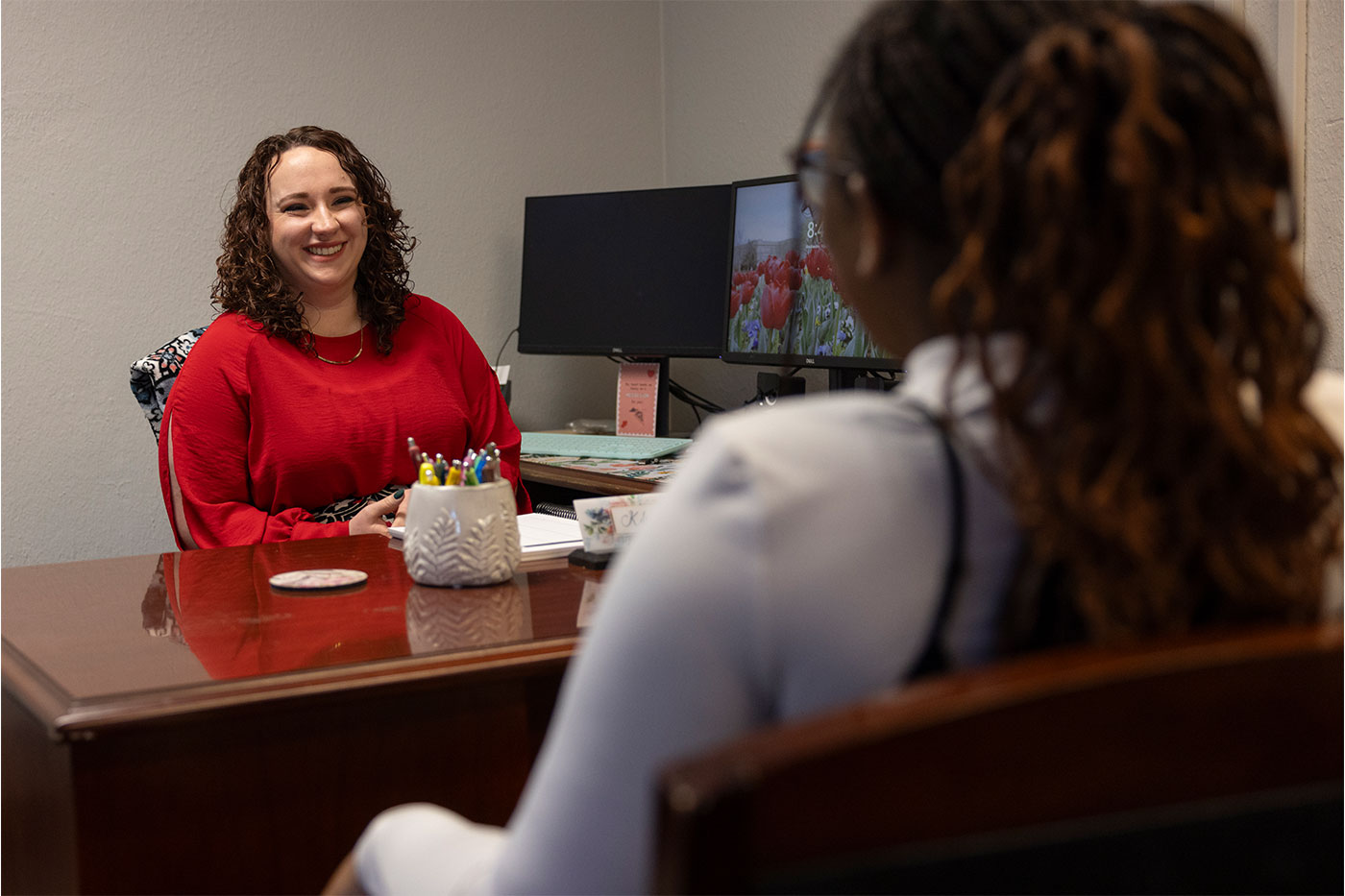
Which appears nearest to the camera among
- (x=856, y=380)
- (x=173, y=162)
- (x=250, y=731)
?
(x=250, y=731)

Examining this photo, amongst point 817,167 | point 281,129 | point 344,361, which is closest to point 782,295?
point 344,361

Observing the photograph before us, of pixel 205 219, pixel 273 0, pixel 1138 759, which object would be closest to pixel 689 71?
pixel 273 0

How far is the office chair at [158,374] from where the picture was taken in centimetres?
231

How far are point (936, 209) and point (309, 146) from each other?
200 cm

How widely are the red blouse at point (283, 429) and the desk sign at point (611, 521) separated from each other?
0.68 m

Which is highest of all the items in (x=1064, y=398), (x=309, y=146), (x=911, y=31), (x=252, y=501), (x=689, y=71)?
(x=689, y=71)

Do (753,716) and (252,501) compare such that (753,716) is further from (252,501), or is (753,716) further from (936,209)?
(252,501)

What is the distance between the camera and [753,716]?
0.54 metres

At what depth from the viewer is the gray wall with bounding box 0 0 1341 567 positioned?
112 inches

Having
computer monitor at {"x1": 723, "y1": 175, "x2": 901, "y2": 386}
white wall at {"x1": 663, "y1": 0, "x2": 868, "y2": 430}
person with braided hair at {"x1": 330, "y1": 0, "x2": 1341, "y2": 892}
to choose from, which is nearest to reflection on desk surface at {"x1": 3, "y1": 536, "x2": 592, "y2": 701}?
person with braided hair at {"x1": 330, "y1": 0, "x2": 1341, "y2": 892}

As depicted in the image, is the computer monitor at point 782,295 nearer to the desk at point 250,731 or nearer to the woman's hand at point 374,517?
the woman's hand at point 374,517

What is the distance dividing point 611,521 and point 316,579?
1.16 feet

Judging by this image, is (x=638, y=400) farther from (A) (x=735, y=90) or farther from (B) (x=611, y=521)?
(B) (x=611, y=521)

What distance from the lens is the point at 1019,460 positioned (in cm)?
55
